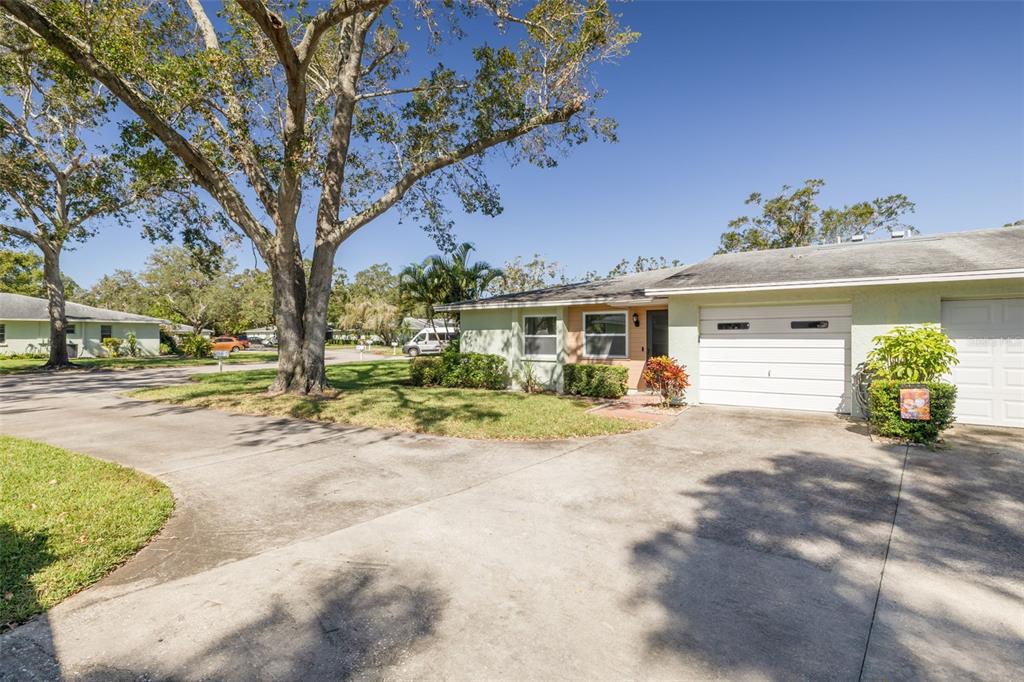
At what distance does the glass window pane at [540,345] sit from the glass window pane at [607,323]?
4.01ft

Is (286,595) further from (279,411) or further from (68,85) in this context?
(68,85)

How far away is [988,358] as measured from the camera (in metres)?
8.00

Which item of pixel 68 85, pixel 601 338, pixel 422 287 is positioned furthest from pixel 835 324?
pixel 68 85

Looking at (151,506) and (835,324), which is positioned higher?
(835,324)

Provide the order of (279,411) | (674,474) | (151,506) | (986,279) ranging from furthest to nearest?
(279,411), (986,279), (674,474), (151,506)

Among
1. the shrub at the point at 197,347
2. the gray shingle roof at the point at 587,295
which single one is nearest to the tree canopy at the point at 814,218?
the gray shingle roof at the point at 587,295

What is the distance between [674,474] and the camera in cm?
580

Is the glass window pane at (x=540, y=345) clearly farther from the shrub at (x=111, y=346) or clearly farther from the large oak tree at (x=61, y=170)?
the shrub at (x=111, y=346)

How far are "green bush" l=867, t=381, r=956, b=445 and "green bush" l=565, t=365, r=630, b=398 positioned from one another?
5.60 metres

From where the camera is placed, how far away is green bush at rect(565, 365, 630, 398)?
12234 millimetres

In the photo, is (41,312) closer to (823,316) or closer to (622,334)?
(622,334)

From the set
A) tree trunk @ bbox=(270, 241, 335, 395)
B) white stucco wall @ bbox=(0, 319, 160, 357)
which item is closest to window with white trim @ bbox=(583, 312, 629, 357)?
tree trunk @ bbox=(270, 241, 335, 395)

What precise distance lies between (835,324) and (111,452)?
1303 centimetres

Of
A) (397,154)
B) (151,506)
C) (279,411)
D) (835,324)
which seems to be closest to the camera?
(151,506)
